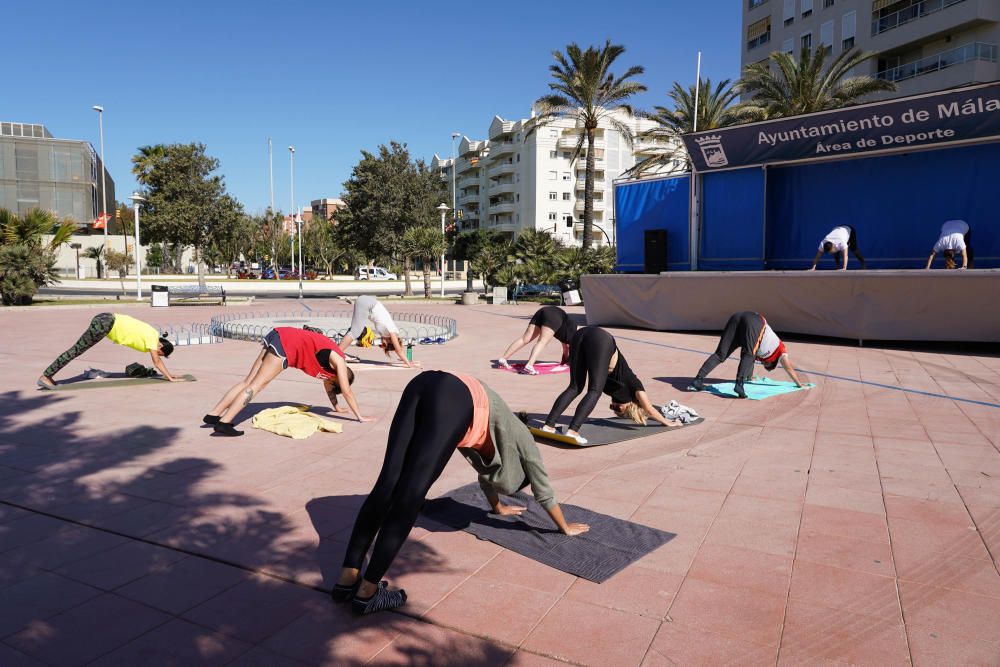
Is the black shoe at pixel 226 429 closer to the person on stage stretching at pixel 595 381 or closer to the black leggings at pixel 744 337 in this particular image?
the person on stage stretching at pixel 595 381

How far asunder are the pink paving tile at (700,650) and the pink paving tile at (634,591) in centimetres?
21

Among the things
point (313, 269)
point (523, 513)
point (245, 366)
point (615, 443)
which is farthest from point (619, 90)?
point (313, 269)

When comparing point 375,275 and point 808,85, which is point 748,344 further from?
point 375,275

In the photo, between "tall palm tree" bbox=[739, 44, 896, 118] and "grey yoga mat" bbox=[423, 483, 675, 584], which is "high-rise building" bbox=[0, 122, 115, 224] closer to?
"tall palm tree" bbox=[739, 44, 896, 118]

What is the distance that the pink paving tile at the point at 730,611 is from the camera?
10.8 feet

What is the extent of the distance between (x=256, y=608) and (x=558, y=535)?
192cm

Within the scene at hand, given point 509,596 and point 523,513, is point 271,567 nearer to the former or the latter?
point 509,596

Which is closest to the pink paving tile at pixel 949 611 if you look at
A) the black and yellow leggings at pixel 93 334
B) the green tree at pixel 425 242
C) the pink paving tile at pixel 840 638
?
the pink paving tile at pixel 840 638

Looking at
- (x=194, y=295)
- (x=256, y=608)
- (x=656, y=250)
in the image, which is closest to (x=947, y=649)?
(x=256, y=608)

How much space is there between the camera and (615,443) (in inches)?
268

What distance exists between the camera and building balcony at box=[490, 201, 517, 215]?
76188 mm

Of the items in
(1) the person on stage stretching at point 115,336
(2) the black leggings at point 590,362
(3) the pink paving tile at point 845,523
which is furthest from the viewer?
(1) the person on stage stretching at point 115,336

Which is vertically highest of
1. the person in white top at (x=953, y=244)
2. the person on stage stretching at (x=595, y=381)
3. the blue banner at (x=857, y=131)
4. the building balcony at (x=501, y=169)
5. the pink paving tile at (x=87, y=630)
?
the building balcony at (x=501, y=169)

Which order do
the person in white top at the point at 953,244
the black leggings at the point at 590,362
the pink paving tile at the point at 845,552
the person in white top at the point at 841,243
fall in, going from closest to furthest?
1. the pink paving tile at the point at 845,552
2. the black leggings at the point at 590,362
3. the person in white top at the point at 953,244
4. the person in white top at the point at 841,243
